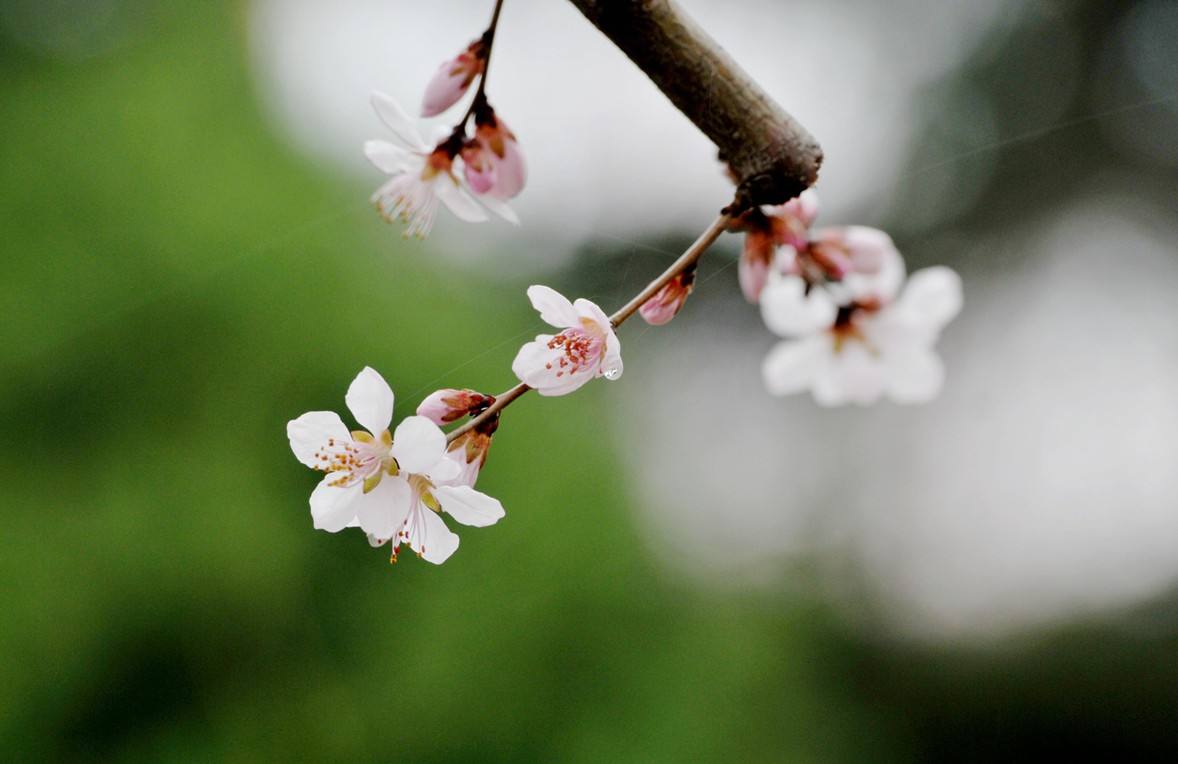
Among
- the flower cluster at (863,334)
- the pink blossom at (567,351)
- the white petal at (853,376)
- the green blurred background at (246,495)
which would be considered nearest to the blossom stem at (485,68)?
the pink blossom at (567,351)

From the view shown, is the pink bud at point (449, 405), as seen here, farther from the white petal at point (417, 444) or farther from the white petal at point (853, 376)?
the white petal at point (853, 376)

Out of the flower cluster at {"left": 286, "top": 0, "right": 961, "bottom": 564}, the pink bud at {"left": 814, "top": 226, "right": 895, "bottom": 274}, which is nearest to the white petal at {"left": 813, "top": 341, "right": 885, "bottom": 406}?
the flower cluster at {"left": 286, "top": 0, "right": 961, "bottom": 564}

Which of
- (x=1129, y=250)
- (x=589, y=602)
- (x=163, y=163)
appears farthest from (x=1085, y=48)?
(x=163, y=163)

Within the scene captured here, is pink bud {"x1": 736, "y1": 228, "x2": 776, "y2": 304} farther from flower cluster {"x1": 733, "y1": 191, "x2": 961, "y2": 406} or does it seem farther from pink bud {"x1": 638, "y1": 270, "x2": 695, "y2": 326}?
flower cluster {"x1": 733, "y1": 191, "x2": 961, "y2": 406}

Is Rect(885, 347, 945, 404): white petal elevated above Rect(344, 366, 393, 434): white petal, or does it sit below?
below

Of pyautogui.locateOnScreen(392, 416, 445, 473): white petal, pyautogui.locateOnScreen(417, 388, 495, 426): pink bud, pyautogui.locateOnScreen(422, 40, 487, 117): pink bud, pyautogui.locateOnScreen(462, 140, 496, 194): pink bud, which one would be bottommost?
pyautogui.locateOnScreen(392, 416, 445, 473): white petal

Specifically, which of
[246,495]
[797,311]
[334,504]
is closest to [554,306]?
[334,504]
